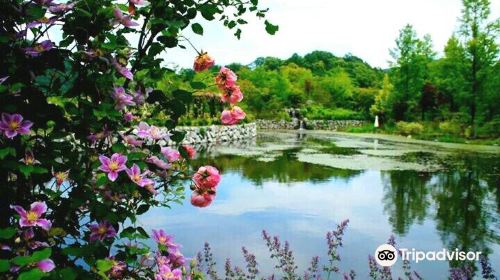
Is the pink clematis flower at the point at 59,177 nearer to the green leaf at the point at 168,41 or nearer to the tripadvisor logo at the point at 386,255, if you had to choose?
the green leaf at the point at 168,41

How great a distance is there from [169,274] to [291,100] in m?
42.9

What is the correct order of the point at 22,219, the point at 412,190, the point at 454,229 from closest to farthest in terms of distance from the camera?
the point at 22,219 → the point at 454,229 → the point at 412,190

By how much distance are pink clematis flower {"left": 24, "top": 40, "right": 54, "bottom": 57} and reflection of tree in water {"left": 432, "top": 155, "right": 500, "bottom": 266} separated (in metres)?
4.45

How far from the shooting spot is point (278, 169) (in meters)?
10.5

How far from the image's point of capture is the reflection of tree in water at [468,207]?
5.21 m

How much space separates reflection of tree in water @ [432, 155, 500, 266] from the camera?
17.1ft

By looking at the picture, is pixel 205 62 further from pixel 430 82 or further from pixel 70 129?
pixel 430 82

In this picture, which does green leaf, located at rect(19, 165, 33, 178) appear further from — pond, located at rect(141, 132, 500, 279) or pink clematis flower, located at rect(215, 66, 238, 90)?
pond, located at rect(141, 132, 500, 279)

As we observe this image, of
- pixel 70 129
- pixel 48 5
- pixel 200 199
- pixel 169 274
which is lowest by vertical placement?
pixel 169 274

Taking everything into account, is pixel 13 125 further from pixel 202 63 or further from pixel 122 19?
pixel 202 63

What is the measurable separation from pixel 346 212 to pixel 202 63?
16.8ft

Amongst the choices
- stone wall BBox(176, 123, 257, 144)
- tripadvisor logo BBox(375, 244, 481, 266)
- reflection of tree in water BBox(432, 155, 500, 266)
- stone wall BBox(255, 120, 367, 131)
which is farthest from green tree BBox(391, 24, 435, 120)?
tripadvisor logo BBox(375, 244, 481, 266)

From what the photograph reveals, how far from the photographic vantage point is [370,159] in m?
12.9

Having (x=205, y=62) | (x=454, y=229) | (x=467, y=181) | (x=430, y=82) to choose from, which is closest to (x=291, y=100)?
(x=430, y=82)
